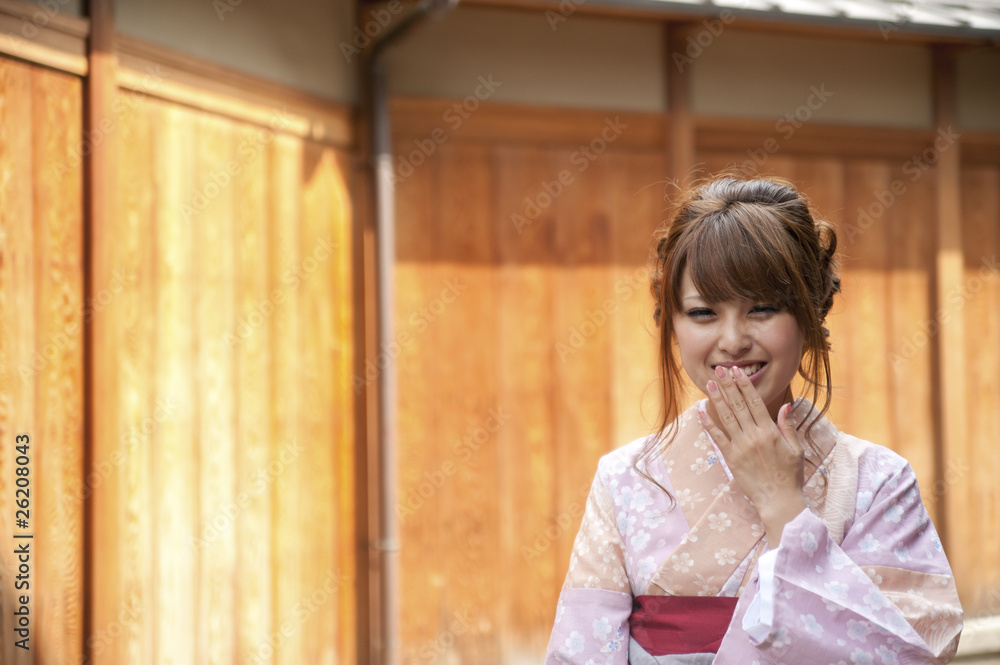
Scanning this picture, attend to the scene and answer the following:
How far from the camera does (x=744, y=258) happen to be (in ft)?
6.03

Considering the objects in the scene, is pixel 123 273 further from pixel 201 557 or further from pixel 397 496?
pixel 397 496

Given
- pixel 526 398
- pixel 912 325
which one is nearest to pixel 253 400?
pixel 526 398

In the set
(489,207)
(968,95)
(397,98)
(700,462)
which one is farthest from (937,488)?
(700,462)

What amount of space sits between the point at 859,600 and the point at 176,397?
318cm

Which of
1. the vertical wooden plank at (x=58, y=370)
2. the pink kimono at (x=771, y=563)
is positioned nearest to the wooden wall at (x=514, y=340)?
the vertical wooden plank at (x=58, y=370)

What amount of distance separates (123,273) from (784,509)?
300 cm

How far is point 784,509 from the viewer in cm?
177

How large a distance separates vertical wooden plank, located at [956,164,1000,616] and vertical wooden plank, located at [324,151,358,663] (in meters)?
3.67

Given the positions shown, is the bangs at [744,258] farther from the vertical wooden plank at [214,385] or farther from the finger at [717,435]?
the vertical wooden plank at [214,385]

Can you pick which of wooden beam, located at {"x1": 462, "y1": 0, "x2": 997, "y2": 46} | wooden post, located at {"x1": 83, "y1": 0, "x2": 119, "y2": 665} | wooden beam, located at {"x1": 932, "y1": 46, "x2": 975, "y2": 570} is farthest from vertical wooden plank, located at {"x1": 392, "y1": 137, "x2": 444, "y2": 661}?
wooden beam, located at {"x1": 932, "y1": 46, "x2": 975, "y2": 570}

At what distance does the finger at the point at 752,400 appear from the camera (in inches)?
71.3

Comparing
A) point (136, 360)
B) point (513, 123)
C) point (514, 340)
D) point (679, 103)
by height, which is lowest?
point (136, 360)

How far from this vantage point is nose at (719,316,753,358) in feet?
6.03

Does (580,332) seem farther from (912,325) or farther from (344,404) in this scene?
(912,325)
